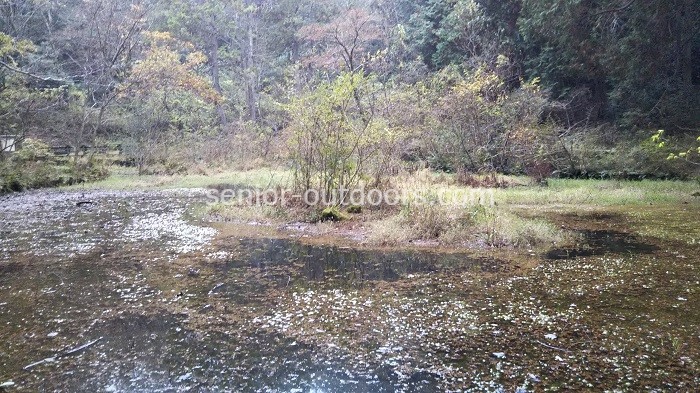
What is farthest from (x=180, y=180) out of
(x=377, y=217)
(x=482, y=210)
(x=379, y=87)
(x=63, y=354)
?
(x=63, y=354)

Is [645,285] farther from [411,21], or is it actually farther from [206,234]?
[411,21]

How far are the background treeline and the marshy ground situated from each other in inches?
160

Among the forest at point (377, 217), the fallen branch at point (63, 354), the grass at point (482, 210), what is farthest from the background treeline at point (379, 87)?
the fallen branch at point (63, 354)

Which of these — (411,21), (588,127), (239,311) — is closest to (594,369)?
(239,311)

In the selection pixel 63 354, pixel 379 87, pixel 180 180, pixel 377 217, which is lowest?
pixel 63 354

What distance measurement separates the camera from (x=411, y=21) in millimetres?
28328

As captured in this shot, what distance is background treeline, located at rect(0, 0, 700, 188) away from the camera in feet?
50.3

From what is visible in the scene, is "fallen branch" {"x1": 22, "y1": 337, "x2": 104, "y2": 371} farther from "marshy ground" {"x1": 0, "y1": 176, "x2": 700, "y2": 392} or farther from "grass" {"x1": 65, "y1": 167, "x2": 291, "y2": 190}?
"grass" {"x1": 65, "y1": 167, "x2": 291, "y2": 190}

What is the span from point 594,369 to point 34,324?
18.0 ft

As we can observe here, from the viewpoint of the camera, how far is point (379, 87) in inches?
746

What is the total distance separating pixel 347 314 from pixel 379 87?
582 inches

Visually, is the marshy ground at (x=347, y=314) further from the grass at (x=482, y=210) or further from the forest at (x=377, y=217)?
the grass at (x=482, y=210)

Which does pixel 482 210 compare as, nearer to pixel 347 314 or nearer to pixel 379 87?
pixel 347 314

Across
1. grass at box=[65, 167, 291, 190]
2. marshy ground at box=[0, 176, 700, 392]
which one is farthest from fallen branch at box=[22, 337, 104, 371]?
grass at box=[65, 167, 291, 190]
